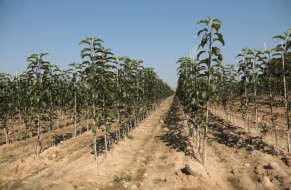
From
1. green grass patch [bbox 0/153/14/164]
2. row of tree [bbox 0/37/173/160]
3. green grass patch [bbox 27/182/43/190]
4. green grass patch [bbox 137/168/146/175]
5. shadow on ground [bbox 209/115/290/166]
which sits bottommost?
green grass patch [bbox 0/153/14/164]

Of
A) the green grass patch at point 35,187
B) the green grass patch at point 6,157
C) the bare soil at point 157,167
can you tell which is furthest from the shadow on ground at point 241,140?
the green grass patch at point 6,157

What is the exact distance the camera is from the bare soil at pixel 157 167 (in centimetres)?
1428

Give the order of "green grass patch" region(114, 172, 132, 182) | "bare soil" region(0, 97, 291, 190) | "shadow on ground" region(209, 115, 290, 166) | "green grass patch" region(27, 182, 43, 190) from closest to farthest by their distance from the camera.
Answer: "bare soil" region(0, 97, 291, 190), "green grass patch" region(27, 182, 43, 190), "green grass patch" region(114, 172, 132, 182), "shadow on ground" region(209, 115, 290, 166)

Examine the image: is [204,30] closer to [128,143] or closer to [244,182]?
[244,182]

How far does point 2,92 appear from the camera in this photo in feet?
92.3

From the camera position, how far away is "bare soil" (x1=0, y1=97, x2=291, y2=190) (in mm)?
14281

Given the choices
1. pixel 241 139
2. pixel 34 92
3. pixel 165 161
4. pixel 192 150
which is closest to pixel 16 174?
pixel 34 92

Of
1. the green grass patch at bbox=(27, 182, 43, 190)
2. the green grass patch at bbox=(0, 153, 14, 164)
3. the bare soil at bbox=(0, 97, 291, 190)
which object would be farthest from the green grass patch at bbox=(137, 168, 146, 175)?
the green grass patch at bbox=(0, 153, 14, 164)

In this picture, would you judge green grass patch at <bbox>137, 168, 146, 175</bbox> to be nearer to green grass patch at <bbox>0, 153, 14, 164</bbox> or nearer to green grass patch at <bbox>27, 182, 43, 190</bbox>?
green grass patch at <bbox>27, 182, 43, 190</bbox>

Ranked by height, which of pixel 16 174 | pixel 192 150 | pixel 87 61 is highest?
pixel 87 61

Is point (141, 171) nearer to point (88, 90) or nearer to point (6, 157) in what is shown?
point (88, 90)

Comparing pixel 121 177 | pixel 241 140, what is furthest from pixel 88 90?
pixel 241 140

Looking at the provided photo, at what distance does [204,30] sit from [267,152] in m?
9.99

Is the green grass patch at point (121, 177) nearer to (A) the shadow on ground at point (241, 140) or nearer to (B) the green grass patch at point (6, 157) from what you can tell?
(A) the shadow on ground at point (241, 140)
